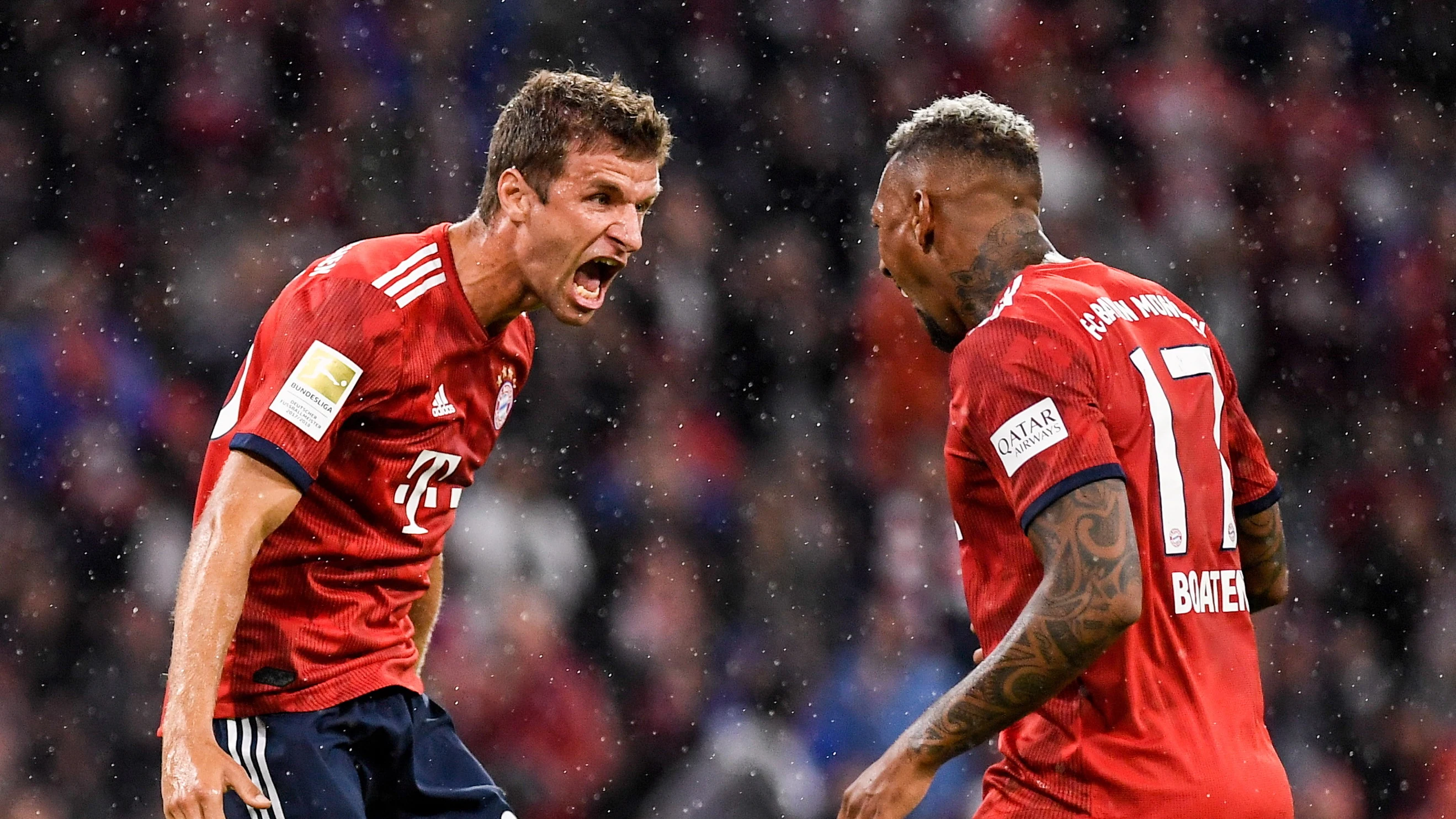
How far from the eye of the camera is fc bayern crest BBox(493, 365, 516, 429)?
3145 millimetres

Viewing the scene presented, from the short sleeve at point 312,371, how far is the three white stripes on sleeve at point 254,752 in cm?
54

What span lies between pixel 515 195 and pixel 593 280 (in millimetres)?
265

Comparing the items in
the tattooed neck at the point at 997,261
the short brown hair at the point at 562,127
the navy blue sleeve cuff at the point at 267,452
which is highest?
the short brown hair at the point at 562,127

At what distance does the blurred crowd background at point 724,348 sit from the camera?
204 inches

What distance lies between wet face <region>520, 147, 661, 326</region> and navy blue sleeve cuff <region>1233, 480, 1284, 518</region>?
1350mm

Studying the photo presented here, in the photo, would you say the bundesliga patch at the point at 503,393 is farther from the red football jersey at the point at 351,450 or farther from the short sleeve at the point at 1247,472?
the short sleeve at the point at 1247,472

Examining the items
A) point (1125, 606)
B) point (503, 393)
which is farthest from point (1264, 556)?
point (503, 393)

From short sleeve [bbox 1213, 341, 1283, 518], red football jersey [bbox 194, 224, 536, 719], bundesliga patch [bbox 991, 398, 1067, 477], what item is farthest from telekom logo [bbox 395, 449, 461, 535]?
short sleeve [bbox 1213, 341, 1283, 518]

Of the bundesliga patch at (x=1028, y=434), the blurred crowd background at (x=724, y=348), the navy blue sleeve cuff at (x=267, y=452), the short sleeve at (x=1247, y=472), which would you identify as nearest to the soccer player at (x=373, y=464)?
the navy blue sleeve cuff at (x=267, y=452)

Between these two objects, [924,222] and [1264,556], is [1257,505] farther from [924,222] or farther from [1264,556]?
[924,222]

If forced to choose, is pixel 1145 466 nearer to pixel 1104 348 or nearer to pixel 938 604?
pixel 1104 348

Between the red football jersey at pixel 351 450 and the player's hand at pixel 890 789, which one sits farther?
the red football jersey at pixel 351 450

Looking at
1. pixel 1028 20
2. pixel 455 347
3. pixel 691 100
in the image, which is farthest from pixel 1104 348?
pixel 1028 20

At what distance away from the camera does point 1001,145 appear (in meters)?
2.78
